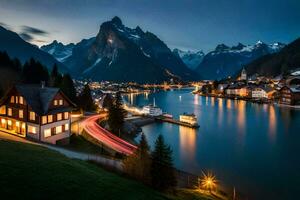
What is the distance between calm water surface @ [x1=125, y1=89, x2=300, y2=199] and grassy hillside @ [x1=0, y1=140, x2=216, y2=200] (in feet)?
58.6

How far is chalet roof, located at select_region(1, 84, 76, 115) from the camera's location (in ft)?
107

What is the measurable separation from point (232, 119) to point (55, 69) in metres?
52.8

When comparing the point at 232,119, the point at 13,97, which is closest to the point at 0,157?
the point at 13,97

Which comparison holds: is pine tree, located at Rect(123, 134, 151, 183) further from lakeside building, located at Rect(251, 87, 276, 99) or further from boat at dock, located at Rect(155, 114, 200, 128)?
lakeside building, located at Rect(251, 87, 276, 99)

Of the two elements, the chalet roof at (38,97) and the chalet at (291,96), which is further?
the chalet at (291,96)

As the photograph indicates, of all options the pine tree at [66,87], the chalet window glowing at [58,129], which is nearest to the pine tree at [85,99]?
the pine tree at [66,87]

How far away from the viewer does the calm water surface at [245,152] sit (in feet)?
104

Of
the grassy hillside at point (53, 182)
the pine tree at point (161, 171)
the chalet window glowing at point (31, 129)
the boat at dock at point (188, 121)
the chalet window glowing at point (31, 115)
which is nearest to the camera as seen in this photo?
the grassy hillside at point (53, 182)

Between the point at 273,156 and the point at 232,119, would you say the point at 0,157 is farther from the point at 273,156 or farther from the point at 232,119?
the point at 232,119

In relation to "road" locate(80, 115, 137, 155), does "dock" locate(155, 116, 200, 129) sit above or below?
below

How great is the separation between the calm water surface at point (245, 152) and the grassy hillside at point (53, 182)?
1786cm

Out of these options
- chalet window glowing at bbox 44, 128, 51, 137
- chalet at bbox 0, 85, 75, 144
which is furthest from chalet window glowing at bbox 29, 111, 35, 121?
chalet window glowing at bbox 44, 128, 51, 137

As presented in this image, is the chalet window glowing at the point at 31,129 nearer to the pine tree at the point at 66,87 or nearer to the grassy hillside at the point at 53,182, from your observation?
the grassy hillside at the point at 53,182

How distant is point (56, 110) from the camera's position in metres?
34.2
